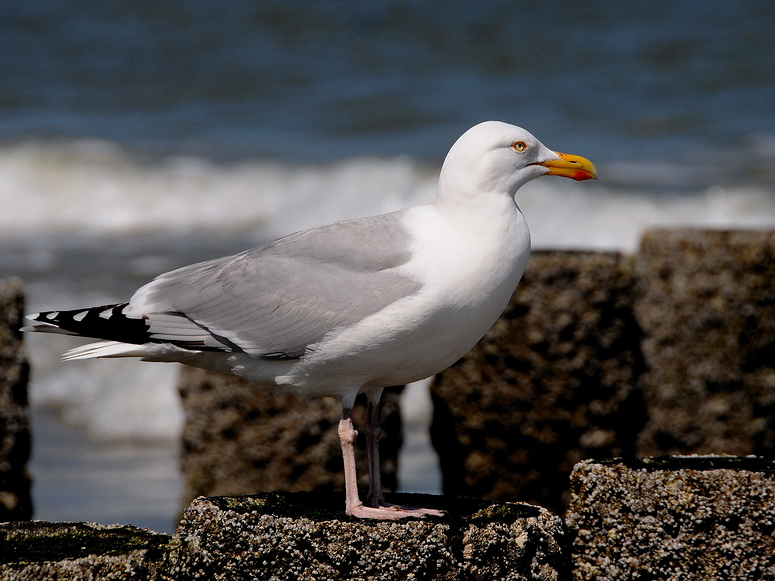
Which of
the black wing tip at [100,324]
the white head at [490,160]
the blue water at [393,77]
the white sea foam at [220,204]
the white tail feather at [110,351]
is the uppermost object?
the blue water at [393,77]

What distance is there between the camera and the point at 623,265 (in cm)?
556

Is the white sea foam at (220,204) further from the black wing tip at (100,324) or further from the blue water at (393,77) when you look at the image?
the black wing tip at (100,324)

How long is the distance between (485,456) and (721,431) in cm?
152

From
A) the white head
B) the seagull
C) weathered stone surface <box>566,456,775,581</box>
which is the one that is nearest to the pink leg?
the seagull

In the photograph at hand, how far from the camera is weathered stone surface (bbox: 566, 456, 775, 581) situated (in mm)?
3236

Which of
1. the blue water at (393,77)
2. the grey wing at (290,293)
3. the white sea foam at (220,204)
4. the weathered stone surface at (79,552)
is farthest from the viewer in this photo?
the blue water at (393,77)

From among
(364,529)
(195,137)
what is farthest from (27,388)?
(195,137)

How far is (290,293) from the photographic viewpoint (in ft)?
11.5

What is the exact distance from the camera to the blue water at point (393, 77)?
1508 centimetres

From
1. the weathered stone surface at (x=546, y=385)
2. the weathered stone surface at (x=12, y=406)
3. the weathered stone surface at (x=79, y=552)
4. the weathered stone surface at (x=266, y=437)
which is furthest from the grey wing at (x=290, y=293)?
the weathered stone surface at (x=546, y=385)

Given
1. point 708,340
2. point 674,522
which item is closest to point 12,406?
point 674,522

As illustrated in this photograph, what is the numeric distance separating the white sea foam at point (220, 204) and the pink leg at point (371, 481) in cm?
646

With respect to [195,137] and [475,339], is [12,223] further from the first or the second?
[475,339]

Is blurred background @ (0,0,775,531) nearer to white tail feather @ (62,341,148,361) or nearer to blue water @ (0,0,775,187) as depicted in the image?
blue water @ (0,0,775,187)
